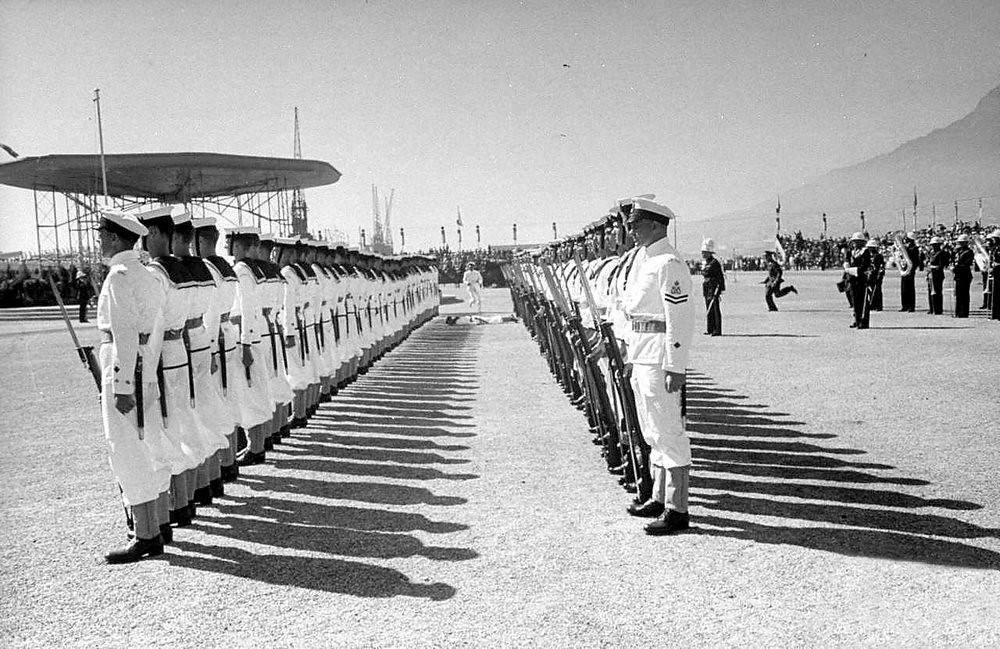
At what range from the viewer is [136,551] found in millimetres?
5227

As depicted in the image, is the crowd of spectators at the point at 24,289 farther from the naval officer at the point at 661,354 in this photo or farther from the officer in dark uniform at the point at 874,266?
the naval officer at the point at 661,354

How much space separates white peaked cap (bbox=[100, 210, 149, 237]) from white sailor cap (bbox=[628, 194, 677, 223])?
3044 millimetres

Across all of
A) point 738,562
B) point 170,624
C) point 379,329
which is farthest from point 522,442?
point 379,329

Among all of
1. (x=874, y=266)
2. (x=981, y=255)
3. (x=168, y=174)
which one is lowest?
(x=874, y=266)

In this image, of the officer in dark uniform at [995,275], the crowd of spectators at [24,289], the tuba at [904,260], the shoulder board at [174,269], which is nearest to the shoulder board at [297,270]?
the shoulder board at [174,269]

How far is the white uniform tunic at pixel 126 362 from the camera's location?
5.17 m

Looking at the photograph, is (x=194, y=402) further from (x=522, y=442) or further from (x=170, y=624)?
(x=522, y=442)

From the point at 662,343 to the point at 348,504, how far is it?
8.12 feet

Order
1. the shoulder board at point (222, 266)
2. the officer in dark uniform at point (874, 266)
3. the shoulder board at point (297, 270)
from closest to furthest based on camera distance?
the shoulder board at point (222, 266) < the shoulder board at point (297, 270) < the officer in dark uniform at point (874, 266)

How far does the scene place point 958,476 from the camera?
652 centimetres

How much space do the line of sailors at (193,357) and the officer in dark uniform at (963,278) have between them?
15607 millimetres

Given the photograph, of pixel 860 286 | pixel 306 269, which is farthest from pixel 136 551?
pixel 860 286

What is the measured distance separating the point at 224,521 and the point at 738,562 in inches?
131

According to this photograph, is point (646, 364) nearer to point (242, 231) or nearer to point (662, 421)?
point (662, 421)
